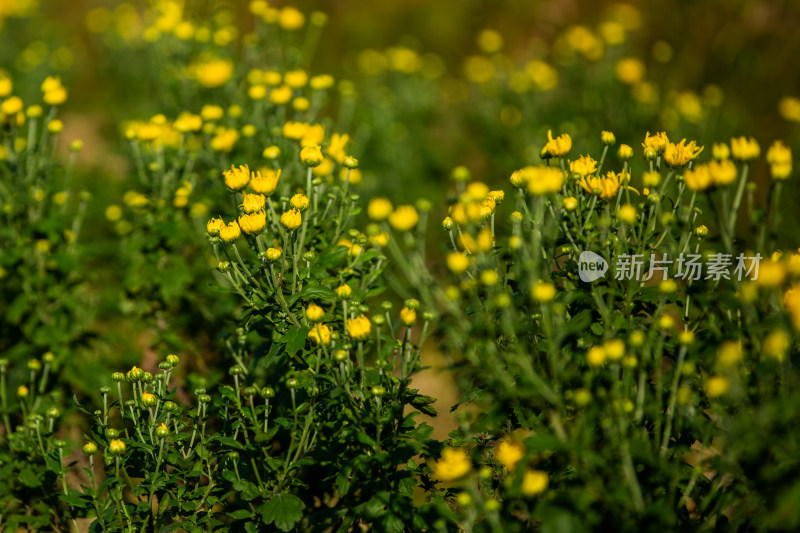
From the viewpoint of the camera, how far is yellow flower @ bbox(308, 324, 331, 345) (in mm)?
2016

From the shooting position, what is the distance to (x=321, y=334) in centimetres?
207

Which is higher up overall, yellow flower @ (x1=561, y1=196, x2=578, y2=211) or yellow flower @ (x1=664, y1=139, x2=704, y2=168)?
yellow flower @ (x1=664, y1=139, x2=704, y2=168)

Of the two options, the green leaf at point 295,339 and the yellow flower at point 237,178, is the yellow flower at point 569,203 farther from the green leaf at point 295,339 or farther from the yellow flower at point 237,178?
the yellow flower at point 237,178

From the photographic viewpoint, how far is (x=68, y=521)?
269cm

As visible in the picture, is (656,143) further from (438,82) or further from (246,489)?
(438,82)

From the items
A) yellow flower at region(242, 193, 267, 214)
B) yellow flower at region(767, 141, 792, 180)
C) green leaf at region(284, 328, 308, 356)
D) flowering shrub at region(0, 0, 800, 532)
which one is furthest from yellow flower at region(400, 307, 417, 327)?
yellow flower at region(767, 141, 792, 180)

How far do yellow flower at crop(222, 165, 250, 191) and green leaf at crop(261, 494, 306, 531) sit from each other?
1033mm

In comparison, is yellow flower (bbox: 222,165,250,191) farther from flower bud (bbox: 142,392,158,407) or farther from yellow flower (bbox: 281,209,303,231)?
flower bud (bbox: 142,392,158,407)

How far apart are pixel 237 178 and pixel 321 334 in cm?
63

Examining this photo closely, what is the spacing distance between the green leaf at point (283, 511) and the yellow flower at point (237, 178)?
1.03 m

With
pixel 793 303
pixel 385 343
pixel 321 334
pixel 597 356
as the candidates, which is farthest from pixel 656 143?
pixel 385 343

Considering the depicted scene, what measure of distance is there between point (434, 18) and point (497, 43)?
2512mm

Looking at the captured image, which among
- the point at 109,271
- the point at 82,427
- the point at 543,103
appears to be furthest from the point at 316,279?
the point at 543,103

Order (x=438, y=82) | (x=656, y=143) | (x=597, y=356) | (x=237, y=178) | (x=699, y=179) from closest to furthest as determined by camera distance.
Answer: (x=597, y=356), (x=699, y=179), (x=656, y=143), (x=237, y=178), (x=438, y=82)
